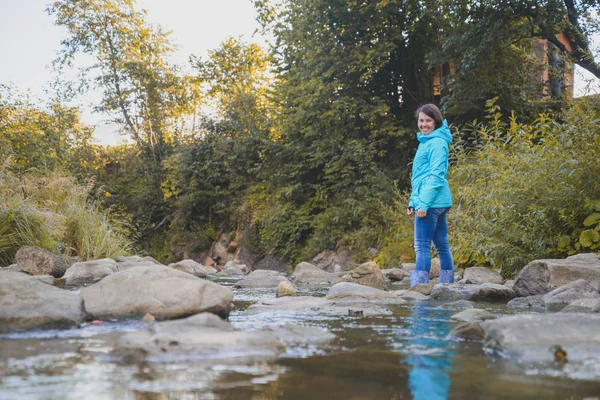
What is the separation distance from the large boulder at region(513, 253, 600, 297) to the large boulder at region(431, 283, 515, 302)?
5.8 inches

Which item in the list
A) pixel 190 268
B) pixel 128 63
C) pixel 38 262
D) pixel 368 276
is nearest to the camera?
pixel 368 276

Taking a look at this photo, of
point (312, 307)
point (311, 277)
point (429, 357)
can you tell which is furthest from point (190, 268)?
point (429, 357)

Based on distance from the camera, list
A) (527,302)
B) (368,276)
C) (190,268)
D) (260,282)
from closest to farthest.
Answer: (527,302)
(368,276)
(260,282)
(190,268)

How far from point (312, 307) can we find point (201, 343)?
179 cm

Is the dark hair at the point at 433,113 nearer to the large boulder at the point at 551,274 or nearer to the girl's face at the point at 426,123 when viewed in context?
the girl's face at the point at 426,123

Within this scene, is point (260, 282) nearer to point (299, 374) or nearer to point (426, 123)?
point (426, 123)

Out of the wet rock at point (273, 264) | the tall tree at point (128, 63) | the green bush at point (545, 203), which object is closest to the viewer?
the green bush at point (545, 203)

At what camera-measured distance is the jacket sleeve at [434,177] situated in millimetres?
5168

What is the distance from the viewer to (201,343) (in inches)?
94.2

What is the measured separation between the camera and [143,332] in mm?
2529

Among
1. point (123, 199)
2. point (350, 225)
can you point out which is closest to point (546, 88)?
point (350, 225)

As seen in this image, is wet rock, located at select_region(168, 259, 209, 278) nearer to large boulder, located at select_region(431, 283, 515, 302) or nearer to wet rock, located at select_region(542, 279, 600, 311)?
large boulder, located at select_region(431, 283, 515, 302)

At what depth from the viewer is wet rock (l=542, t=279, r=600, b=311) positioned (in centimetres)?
421

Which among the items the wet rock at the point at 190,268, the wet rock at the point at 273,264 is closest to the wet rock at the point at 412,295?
the wet rock at the point at 190,268
